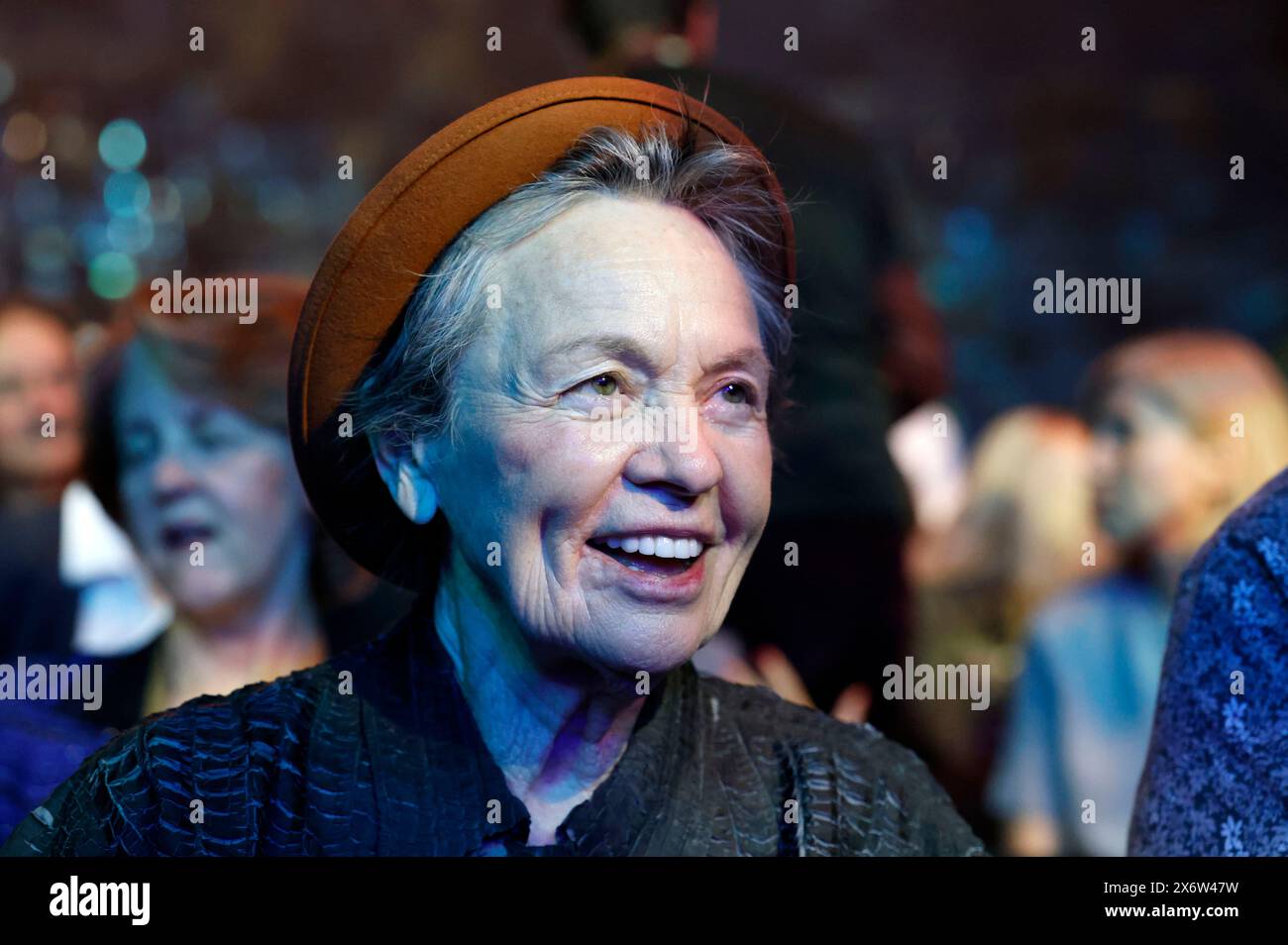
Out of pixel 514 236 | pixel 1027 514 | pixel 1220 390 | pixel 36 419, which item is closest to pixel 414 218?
pixel 514 236

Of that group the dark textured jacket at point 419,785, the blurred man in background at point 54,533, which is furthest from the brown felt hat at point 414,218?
the blurred man in background at point 54,533

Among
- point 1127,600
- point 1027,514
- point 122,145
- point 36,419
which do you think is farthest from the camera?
point 122,145

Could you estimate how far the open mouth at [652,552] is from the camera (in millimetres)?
1900

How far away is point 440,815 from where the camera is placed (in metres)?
1.99

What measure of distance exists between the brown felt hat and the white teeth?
0.32 m

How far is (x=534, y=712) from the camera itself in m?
2.01

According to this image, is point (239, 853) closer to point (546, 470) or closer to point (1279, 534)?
point (546, 470)

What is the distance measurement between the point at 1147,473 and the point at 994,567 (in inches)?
25.0

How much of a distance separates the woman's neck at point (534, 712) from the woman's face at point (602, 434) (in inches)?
3.4

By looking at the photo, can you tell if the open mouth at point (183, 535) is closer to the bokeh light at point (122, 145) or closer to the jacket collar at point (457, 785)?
the jacket collar at point (457, 785)

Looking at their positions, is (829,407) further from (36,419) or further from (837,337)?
(36,419)

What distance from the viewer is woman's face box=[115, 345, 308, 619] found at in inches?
121

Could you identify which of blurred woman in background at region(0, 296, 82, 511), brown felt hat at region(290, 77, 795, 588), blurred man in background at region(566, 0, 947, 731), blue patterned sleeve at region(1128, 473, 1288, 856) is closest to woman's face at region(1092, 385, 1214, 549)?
blurred man in background at region(566, 0, 947, 731)

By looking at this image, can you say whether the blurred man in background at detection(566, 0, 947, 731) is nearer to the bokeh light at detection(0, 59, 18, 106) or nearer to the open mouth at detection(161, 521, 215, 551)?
the open mouth at detection(161, 521, 215, 551)
